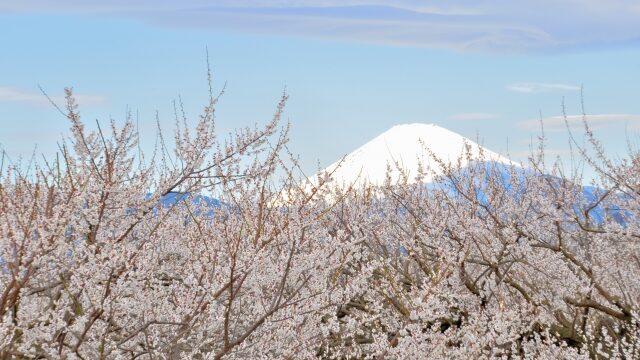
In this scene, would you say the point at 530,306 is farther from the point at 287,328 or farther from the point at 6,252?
the point at 6,252

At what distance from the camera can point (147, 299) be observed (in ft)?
15.3

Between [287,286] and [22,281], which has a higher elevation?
[22,281]

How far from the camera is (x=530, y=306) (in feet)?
27.3

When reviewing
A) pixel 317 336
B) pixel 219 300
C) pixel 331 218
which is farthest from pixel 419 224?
pixel 219 300

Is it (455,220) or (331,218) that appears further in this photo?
(331,218)

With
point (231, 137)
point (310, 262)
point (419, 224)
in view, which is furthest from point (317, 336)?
point (419, 224)

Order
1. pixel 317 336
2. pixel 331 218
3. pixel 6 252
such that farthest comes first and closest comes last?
pixel 331 218 < pixel 317 336 < pixel 6 252

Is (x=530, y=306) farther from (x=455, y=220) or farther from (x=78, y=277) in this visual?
(x=78, y=277)

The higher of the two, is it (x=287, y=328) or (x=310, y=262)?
(x=310, y=262)

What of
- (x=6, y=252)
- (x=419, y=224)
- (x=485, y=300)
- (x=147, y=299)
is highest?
(x=6, y=252)

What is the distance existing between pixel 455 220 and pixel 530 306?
1.39 metres

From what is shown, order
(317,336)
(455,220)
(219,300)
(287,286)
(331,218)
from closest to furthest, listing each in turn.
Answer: (219,300) → (287,286) → (317,336) → (455,220) → (331,218)

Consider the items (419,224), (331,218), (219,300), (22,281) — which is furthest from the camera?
(331,218)

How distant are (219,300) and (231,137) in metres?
2.17
